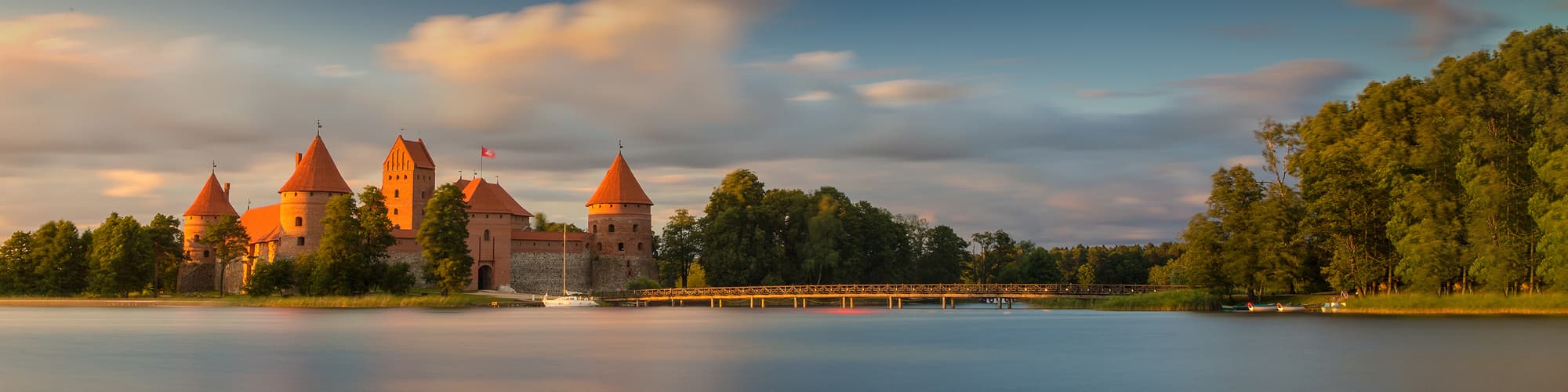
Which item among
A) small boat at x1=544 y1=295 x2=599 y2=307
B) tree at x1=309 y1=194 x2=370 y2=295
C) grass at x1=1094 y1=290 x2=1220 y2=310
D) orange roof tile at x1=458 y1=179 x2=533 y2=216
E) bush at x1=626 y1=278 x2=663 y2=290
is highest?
orange roof tile at x1=458 y1=179 x2=533 y2=216

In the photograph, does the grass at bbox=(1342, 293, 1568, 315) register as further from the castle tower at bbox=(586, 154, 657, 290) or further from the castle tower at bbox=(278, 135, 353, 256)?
the castle tower at bbox=(278, 135, 353, 256)

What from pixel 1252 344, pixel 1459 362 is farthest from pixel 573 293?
pixel 1459 362

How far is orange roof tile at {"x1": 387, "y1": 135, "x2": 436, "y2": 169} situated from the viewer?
7881 centimetres

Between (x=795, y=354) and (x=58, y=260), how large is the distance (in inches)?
2210

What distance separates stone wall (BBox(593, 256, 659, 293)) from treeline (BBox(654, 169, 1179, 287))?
1773 mm

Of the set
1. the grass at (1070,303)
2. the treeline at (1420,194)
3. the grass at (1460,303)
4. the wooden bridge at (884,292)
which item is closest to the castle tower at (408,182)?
the wooden bridge at (884,292)

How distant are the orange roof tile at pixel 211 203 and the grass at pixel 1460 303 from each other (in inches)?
2765

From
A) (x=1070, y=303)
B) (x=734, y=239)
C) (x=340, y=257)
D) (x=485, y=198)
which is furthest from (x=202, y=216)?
(x=1070, y=303)

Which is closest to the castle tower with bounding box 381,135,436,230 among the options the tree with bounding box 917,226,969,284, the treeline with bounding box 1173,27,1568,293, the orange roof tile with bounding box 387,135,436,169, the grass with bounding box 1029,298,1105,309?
the orange roof tile with bounding box 387,135,436,169

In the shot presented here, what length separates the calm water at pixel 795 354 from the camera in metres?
20.6

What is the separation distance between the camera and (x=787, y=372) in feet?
74.6

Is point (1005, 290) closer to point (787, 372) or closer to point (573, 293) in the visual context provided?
point (573, 293)

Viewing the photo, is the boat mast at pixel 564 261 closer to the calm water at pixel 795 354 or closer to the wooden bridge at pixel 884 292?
the wooden bridge at pixel 884 292

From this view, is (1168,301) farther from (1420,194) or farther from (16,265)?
(16,265)
